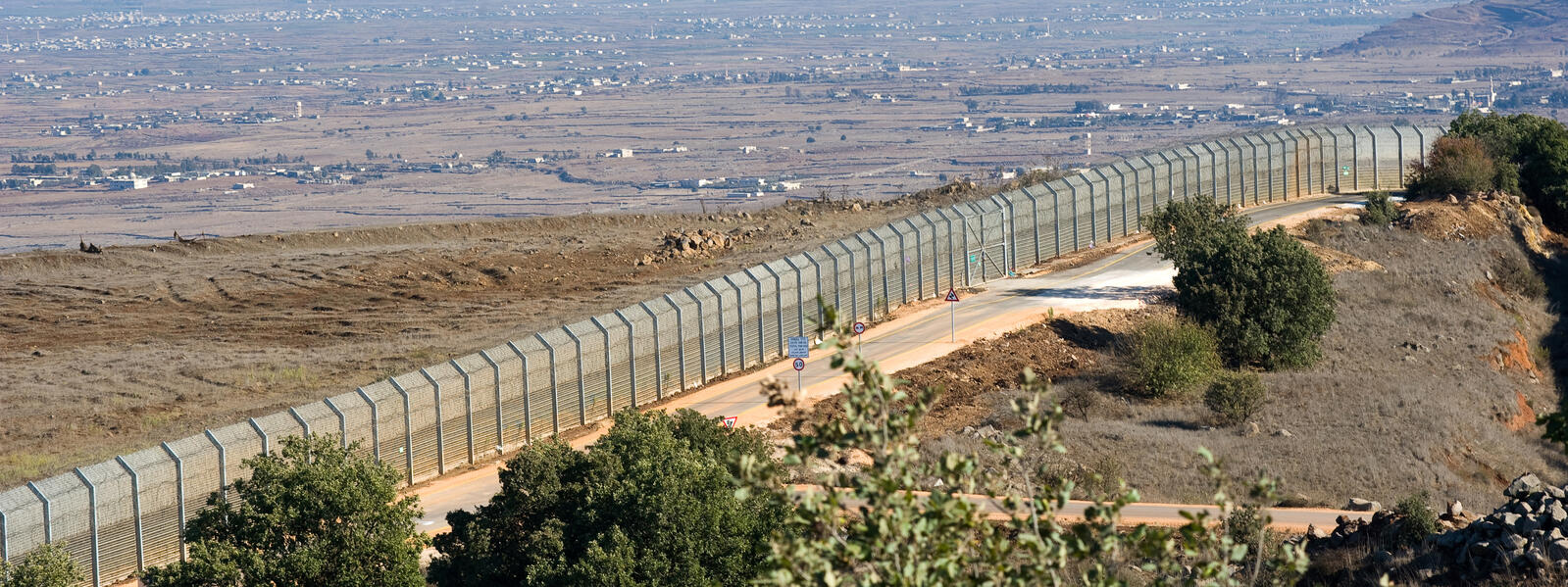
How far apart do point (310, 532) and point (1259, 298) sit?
31.7 m

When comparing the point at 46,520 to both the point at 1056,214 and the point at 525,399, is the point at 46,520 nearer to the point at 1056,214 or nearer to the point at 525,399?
the point at 525,399

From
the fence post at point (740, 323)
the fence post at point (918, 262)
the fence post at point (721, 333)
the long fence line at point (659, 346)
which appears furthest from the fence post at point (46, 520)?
the fence post at point (918, 262)

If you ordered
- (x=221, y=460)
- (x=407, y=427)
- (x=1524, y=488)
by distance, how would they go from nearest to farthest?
(x=1524, y=488)
(x=221, y=460)
(x=407, y=427)

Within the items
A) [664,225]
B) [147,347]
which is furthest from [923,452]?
[664,225]

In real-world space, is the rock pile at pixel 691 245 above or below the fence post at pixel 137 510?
below

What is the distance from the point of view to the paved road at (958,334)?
114 ft

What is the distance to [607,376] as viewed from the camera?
137 feet

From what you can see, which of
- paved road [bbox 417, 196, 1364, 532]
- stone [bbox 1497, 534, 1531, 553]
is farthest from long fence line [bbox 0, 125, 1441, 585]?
Answer: stone [bbox 1497, 534, 1531, 553]

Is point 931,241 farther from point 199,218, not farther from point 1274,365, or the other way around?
point 199,218

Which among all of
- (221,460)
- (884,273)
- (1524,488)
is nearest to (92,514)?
(221,460)

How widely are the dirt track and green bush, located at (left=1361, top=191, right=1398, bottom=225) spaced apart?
66.7 ft

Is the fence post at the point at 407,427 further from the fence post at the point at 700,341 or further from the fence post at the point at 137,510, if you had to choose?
the fence post at the point at 700,341

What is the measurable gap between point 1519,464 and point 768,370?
62.1 ft

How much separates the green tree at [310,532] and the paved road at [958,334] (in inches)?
365
